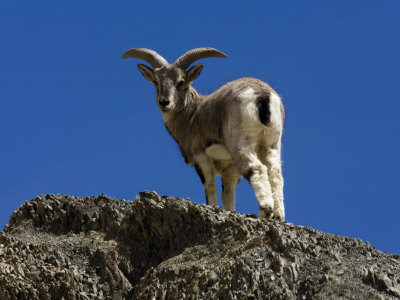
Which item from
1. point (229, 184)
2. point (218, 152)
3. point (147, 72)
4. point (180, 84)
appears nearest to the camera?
point (218, 152)

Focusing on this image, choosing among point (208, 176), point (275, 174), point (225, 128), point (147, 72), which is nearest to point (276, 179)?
point (275, 174)

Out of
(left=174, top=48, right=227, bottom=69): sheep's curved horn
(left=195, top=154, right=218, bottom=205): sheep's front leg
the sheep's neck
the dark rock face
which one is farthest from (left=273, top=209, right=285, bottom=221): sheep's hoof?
(left=174, top=48, right=227, bottom=69): sheep's curved horn

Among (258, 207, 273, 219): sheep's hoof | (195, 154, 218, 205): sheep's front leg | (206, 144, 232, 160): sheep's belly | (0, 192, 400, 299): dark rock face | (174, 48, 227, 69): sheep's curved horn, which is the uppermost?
(174, 48, 227, 69): sheep's curved horn

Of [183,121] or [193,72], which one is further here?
[193,72]

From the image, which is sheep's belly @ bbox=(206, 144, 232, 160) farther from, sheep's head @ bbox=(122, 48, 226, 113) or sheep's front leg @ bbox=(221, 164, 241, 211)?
sheep's head @ bbox=(122, 48, 226, 113)

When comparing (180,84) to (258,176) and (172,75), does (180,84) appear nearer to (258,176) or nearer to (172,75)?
(172,75)

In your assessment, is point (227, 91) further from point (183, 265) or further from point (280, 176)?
point (183, 265)

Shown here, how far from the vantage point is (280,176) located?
1809 centimetres

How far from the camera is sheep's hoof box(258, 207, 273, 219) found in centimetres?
1712

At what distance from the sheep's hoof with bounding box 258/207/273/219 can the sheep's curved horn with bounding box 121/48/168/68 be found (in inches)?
231

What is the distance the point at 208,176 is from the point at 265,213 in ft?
10.6

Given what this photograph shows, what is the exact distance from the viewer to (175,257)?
15.3 m

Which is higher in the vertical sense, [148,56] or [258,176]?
[148,56]

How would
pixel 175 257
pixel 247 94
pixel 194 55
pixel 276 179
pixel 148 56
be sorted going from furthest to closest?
Answer: 1. pixel 148 56
2. pixel 194 55
3. pixel 247 94
4. pixel 276 179
5. pixel 175 257
